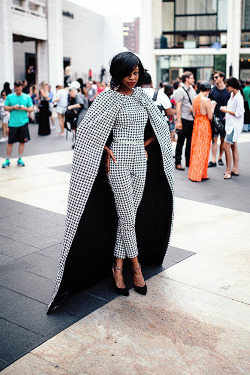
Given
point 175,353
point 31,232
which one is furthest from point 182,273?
point 31,232

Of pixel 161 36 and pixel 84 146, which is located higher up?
pixel 161 36

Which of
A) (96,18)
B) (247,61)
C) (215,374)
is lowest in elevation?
(215,374)

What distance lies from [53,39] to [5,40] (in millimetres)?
4453

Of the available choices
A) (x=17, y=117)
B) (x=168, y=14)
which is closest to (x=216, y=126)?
(x=17, y=117)

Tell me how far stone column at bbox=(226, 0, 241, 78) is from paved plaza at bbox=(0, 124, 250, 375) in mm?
28355

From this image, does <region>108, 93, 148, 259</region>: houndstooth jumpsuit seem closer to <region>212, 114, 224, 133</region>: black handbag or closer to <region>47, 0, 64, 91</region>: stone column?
<region>212, 114, 224, 133</region>: black handbag

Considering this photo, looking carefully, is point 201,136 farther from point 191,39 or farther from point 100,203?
point 191,39

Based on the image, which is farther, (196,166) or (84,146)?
(196,166)

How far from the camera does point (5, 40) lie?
2105 cm

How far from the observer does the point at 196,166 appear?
27.1ft

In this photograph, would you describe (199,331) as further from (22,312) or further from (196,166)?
(196,166)

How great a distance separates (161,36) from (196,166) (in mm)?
28093

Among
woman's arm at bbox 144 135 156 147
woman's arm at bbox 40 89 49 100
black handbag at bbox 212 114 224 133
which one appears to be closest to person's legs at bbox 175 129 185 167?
black handbag at bbox 212 114 224 133

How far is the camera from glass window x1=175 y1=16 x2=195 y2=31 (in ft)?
112
